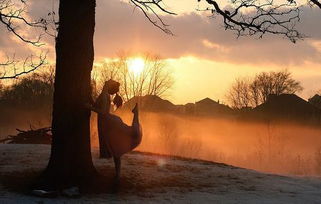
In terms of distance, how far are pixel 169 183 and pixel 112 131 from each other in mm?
1986

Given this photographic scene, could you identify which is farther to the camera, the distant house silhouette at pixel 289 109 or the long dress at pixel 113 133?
the distant house silhouette at pixel 289 109

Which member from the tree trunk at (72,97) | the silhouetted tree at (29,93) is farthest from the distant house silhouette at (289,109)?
the tree trunk at (72,97)

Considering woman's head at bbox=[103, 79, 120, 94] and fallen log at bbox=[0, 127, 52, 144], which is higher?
woman's head at bbox=[103, 79, 120, 94]

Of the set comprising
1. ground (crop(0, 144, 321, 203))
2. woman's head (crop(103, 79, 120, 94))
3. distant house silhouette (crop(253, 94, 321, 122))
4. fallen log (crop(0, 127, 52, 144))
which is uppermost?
distant house silhouette (crop(253, 94, 321, 122))

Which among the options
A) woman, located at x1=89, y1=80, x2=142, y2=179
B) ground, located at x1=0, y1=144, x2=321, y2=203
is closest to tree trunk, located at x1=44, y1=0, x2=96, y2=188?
woman, located at x1=89, y1=80, x2=142, y2=179

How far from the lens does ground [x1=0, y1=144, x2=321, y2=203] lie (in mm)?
8359

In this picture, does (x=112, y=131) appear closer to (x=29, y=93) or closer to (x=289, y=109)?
(x=289, y=109)

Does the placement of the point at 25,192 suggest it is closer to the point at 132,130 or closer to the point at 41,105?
the point at 132,130

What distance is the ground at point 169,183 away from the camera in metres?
8.36

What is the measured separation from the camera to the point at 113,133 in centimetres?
864

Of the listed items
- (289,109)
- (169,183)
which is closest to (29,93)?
(289,109)

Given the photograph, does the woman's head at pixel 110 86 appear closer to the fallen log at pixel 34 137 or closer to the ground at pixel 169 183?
the ground at pixel 169 183

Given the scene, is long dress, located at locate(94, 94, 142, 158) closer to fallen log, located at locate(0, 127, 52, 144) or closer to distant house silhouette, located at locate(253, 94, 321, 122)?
fallen log, located at locate(0, 127, 52, 144)

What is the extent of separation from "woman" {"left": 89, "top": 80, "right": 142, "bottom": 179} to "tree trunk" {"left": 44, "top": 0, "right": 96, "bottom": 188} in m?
0.53
